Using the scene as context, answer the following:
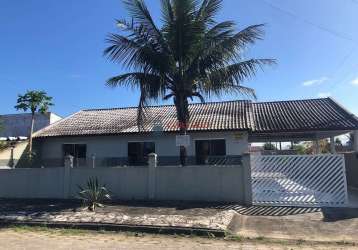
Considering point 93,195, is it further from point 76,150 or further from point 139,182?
point 76,150

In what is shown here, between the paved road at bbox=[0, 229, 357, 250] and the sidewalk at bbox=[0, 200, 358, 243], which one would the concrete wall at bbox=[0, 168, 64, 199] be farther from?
the paved road at bbox=[0, 229, 357, 250]

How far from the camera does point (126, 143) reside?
2097 cm

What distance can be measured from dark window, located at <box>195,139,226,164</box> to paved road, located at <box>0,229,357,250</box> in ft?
34.9

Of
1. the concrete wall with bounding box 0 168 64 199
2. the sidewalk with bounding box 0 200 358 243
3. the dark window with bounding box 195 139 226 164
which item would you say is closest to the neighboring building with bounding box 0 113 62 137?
the dark window with bounding box 195 139 226 164

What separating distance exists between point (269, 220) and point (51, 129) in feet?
52.7

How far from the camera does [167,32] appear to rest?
14656 mm

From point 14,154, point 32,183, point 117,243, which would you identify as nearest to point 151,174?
point 32,183

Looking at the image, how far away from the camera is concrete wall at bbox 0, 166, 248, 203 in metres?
13.3

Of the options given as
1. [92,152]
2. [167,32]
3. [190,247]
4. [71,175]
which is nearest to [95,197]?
[71,175]

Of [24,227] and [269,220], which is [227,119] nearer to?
[269,220]

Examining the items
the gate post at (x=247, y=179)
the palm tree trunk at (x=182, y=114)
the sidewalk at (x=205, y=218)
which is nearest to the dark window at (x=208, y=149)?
the palm tree trunk at (x=182, y=114)

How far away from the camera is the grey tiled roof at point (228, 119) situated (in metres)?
19.6

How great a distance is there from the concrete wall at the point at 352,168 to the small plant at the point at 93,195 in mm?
10467

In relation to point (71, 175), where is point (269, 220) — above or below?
below
